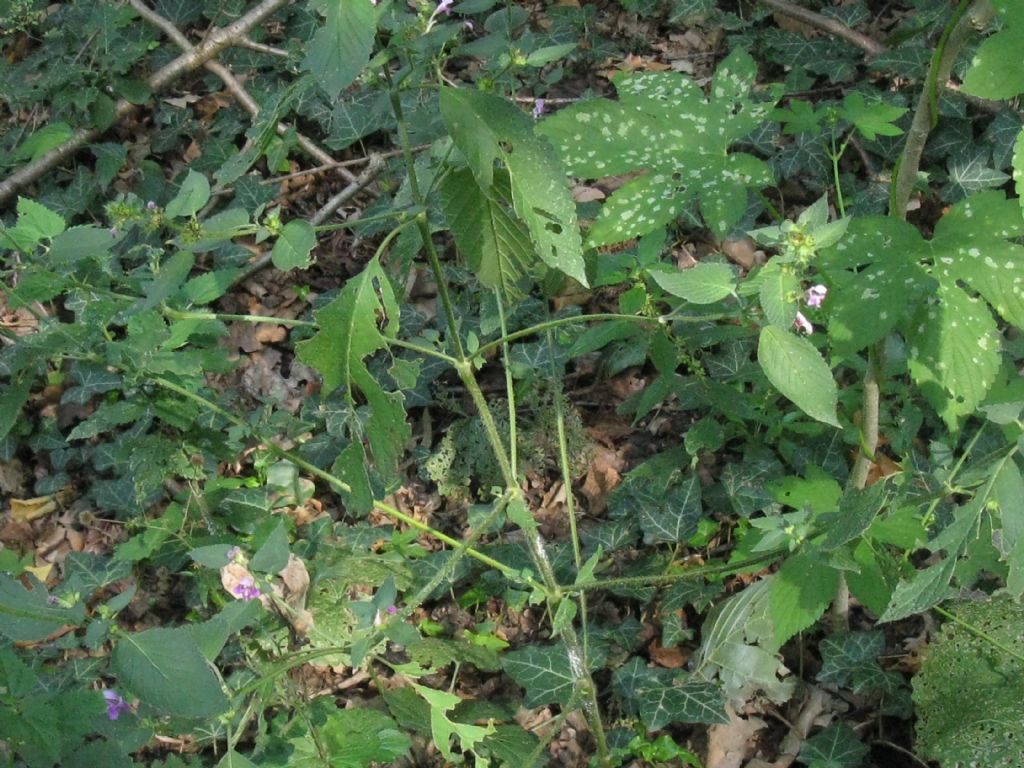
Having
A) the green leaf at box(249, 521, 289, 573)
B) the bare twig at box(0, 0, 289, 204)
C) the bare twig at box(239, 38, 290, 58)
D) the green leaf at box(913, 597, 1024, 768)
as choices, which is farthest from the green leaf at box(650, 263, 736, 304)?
the bare twig at box(0, 0, 289, 204)

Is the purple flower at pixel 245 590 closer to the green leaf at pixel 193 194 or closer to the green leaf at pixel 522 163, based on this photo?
the green leaf at pixel 193 194

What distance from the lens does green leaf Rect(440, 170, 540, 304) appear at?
179cm

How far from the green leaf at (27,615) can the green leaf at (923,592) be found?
1531 millimetres

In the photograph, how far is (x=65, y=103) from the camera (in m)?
4.46

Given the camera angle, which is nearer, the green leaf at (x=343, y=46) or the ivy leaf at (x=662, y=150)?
the green leaf at (x=343, y=46)

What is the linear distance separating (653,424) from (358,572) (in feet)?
4.10

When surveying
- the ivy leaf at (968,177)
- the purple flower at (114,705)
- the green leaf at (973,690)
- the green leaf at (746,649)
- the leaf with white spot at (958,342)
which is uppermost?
the leaf with white spot at (958,342)

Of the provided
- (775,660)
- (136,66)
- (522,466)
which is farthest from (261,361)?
(775,660)

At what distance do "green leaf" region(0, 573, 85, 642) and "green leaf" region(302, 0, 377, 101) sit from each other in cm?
106

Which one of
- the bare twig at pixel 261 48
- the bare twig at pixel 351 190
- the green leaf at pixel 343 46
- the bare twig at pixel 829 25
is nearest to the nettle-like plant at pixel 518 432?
the green leaf at pixel 343 46

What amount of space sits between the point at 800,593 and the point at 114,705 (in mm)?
1714

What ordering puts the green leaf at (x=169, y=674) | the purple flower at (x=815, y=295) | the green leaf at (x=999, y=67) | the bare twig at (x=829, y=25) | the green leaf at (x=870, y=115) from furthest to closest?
1. the bare twig at (x=829, y=25)
2. the green leaf at (x=870, y=115)
3. the purple flower at (x=815, y=295)
4. the green leaf at (x=999, y=67)
5. the green leaf at (x=169, y=674)

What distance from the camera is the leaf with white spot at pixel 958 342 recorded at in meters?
2.11

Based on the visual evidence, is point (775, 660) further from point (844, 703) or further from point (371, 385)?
point (371, 385)
